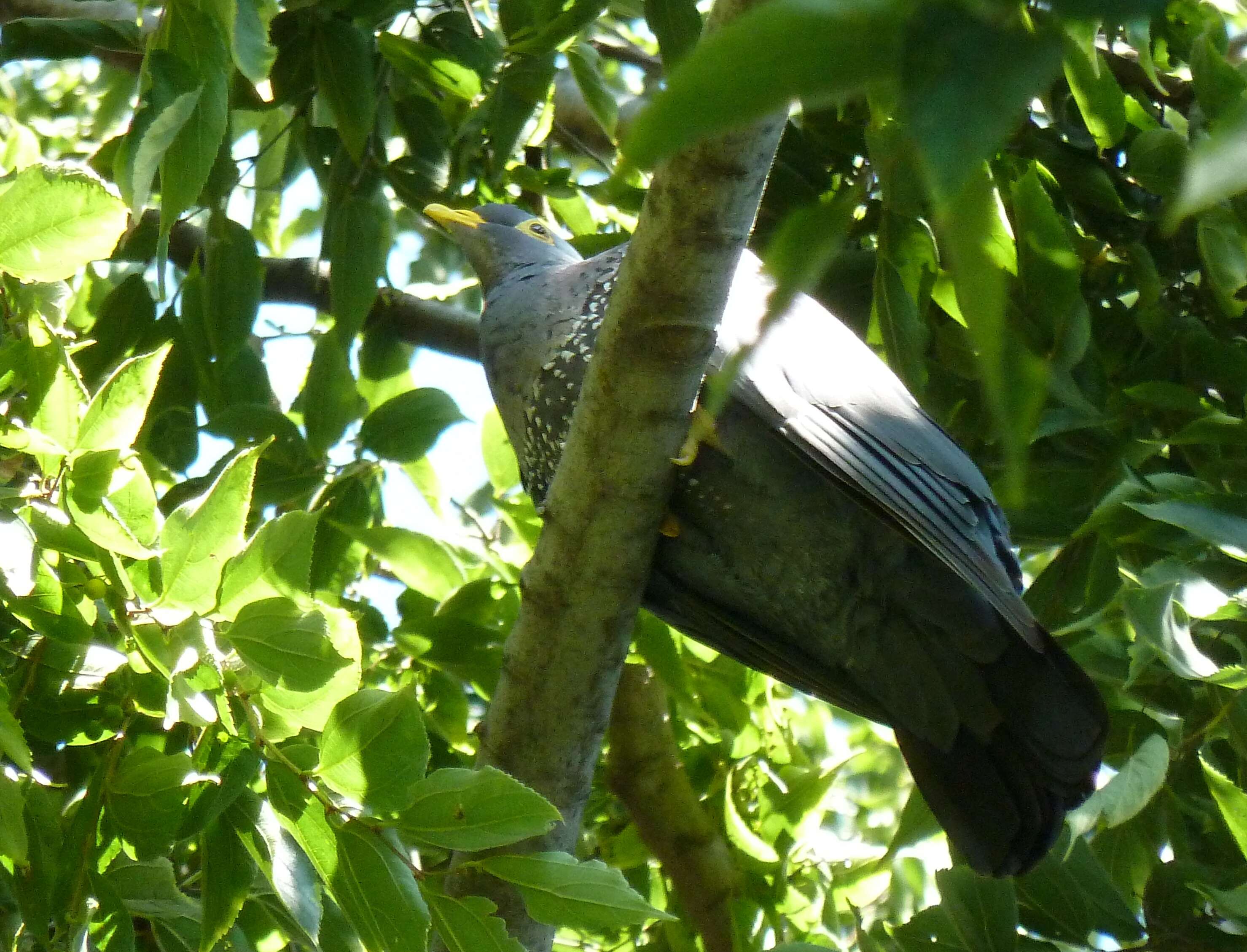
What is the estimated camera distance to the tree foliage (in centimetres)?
150

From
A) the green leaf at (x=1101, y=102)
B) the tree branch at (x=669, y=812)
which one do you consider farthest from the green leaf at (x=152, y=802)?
the green leaf at (x=1101, y=102)

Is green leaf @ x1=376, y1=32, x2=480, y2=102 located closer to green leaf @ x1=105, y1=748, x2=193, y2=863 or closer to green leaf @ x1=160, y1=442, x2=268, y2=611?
green leaf @ x1=160, y1=442, x2=268, y2=611

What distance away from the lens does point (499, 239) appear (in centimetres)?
322

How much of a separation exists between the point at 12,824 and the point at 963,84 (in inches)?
53.3

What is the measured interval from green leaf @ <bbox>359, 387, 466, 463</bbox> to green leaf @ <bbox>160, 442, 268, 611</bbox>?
942 mm

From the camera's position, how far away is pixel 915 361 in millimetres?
2299

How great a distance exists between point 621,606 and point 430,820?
65 centimetres

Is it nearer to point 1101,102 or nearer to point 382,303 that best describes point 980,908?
point 1101,102

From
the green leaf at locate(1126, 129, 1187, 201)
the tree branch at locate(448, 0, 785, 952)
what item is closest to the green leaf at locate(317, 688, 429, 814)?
the tree branch at locate(448, 0, 785, 952)

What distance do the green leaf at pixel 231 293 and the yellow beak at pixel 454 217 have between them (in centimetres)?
70

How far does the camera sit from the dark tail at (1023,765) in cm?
239

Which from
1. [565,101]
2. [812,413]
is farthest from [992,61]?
[565,101]

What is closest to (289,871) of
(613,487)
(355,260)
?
(613,487)

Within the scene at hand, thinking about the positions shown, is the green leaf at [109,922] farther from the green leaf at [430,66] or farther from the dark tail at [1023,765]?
the green leaf at [430,66]
